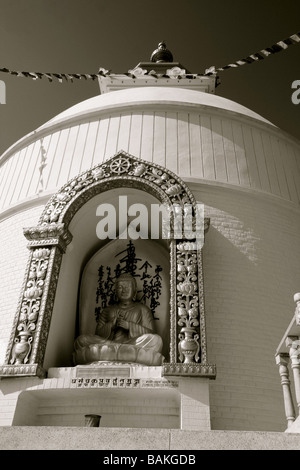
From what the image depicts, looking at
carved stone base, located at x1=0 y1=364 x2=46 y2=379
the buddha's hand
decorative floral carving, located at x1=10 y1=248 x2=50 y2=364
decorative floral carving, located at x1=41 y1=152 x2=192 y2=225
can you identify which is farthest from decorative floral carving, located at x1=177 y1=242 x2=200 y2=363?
decorative floral carving, located at x1=10 y1=248 x2=50 y2=364

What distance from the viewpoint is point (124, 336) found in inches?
285

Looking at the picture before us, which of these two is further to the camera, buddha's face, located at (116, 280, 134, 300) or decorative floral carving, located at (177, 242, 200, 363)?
buddha's face, located at (116, 280, 134, 300)

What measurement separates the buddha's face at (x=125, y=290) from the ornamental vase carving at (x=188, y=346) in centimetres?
156

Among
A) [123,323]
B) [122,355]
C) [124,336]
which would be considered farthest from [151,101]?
[122,355]

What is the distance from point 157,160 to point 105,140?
1.26 meters

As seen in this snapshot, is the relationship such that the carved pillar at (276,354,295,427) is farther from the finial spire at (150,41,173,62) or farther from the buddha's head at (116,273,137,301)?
the finial spire at (150,41,173,62)

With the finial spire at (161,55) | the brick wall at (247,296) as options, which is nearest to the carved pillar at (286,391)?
the brick wall at (247,296)

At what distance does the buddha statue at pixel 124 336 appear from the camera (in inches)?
263

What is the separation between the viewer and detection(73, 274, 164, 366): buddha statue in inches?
263

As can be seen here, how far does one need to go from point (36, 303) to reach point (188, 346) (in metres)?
2.40

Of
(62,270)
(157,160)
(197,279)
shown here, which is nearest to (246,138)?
(157,160)

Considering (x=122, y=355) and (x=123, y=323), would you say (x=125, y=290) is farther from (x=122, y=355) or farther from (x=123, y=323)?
(x=122, y=355)

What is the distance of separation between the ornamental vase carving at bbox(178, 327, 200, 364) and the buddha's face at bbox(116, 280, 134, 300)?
1560mm
